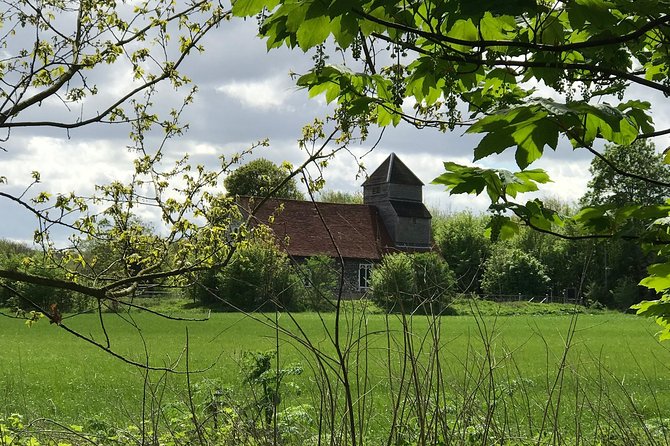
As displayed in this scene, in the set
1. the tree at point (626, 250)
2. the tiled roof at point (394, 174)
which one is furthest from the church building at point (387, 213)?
the tree at point (626, 250)

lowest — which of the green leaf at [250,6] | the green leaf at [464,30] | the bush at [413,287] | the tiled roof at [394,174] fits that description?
the bush at [413,287]

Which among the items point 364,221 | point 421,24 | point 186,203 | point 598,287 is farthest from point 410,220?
point 421,24

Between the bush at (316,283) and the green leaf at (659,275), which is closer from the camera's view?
the bush at (316,283)

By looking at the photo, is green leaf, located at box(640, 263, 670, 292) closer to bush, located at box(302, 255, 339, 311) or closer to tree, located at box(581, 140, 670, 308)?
bush, located at box(302, 255, 339, 311)

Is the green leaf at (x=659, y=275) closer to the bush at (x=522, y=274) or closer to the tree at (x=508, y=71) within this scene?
the tree at (x=508, y=71)

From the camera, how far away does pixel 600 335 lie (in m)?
24.5

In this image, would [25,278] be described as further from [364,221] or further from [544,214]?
[364,221]

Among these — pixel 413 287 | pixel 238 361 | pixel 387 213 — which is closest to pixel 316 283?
pixel 238 361

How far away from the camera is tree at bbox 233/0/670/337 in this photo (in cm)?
199

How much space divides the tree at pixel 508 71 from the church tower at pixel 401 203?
164 ft

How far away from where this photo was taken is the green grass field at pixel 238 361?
7254mm

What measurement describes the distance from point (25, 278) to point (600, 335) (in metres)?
22.8

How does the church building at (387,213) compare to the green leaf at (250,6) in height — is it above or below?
above

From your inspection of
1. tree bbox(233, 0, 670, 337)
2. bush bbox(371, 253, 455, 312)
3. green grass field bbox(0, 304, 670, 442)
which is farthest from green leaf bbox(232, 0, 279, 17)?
green grass field bbox(0, 304, 670, 442)
